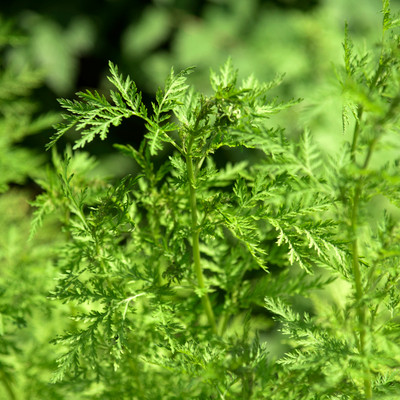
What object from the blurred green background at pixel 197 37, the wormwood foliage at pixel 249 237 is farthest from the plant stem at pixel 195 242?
the blurred green background at pixel 197 37

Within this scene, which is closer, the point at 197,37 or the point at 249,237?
the point at 249,237

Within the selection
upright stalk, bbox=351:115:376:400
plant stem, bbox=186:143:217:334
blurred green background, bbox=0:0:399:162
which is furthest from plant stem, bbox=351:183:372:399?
blurred green background, bbox=0:0:399:162

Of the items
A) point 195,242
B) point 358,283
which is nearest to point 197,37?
point 195,242

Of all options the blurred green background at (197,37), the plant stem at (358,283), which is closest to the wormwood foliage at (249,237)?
the plant stem at (358,283)

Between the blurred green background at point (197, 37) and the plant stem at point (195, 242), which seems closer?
the plant stem at point (195, 242)

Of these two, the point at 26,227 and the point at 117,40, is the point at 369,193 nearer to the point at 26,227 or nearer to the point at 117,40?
the point at 26,227

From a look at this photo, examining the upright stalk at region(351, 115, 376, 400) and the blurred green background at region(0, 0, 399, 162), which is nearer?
Answer: the upright stalk at region(351, 115, 376, 400)

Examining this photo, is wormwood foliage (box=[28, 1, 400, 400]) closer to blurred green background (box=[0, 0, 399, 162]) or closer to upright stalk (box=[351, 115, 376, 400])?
upright stalk (box=[351, 115, 376, 400])

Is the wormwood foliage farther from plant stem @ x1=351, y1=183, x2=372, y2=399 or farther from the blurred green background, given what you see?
the blurred green background

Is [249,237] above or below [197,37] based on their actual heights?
above

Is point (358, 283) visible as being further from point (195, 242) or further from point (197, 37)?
point (197, 37)

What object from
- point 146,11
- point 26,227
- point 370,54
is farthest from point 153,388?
point 146,11

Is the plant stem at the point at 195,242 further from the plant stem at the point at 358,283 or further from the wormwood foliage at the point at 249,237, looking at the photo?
the plant stem at the point at 358,283

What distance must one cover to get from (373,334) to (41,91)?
9.34 feet
